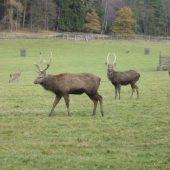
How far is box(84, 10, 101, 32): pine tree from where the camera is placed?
8696cm

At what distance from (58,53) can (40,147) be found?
152ft

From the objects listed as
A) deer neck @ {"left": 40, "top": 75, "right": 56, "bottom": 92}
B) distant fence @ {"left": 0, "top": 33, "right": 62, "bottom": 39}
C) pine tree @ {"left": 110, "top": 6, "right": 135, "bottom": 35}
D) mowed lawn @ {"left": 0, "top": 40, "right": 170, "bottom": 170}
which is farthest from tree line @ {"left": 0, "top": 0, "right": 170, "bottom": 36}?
deer neck @ {"left": 40, "top": 75, "right": 56, "bottom": 92}

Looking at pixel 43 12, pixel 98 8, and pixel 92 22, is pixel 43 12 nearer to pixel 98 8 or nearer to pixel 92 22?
pixel 92 22

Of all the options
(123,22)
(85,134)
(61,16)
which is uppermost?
(61,16)

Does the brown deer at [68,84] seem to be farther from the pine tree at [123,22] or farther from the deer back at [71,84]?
the pine tree at [123,22]

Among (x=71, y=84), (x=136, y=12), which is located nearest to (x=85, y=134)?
(x=71, y=84)

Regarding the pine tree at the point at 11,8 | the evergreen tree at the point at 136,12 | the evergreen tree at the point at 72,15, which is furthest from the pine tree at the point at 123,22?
the pine tree at the point at 11,8

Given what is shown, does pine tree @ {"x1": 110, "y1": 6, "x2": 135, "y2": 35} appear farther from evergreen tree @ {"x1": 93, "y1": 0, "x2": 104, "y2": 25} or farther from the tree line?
evergreen tree @ {"x1": 93, "y1": 0, "x2": 104, "y2": 25}

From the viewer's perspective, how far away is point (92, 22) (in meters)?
87.9

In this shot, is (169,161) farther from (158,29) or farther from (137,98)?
(158,29)

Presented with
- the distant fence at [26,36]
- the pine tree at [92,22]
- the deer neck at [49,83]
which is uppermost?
the pine tree at [92,22]

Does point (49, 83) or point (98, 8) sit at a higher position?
point (98, 8)

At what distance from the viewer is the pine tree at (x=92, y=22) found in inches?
3424

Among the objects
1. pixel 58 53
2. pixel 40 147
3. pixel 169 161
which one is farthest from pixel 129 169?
pixel 58 53
